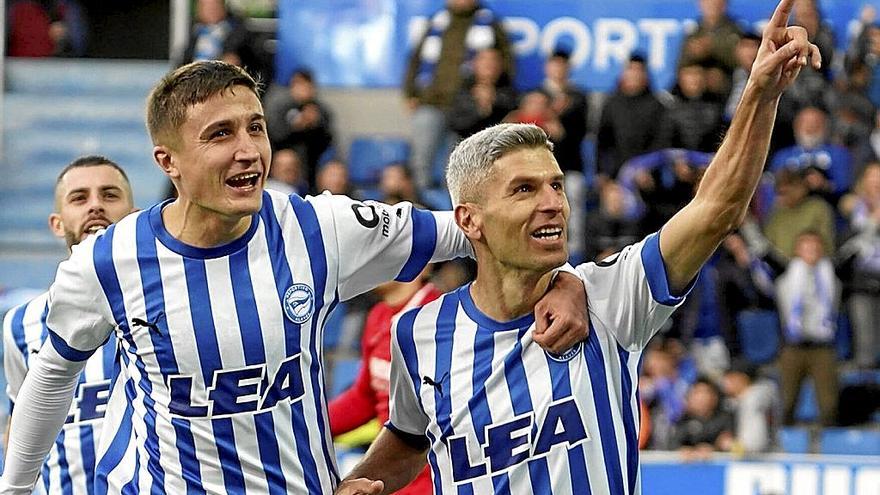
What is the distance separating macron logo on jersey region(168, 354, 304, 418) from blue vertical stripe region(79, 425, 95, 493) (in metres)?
1.33

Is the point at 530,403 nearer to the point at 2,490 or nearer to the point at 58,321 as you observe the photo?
the point at 58,321

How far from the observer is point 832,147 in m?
11.9

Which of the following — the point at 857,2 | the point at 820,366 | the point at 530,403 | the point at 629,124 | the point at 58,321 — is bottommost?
the point at 820,366

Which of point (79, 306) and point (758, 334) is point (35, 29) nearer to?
point (758, 334)

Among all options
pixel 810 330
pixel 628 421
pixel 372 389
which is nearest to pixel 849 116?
pixel 810 330

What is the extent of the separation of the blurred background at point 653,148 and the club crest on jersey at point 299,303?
17.0 ft

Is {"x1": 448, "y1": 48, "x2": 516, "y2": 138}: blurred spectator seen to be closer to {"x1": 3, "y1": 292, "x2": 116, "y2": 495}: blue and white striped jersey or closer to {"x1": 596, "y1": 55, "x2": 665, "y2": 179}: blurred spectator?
{"x1": 596, "y1": 55, "x2": 665, "y2": 179}: blurred spectator

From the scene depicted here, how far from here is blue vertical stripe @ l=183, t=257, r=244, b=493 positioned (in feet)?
14.1

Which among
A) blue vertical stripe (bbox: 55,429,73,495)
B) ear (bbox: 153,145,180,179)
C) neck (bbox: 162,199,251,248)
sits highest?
ear (bbox: 153,145,180,179)

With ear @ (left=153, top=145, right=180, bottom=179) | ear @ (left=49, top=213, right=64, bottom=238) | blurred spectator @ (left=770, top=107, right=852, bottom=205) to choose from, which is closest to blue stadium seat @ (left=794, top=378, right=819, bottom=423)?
blurred spectator @ (left=770, top=107, right=852, bottom=205)

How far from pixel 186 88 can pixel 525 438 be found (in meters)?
1.30

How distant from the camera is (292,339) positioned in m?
4.33

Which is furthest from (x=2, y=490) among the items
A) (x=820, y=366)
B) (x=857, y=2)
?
(x=857, y=2)

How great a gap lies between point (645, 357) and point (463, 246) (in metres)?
6.56
